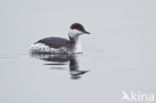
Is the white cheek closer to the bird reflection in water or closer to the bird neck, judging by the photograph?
the bird neck

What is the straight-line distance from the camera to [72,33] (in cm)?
2333

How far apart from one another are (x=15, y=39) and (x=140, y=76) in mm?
8287

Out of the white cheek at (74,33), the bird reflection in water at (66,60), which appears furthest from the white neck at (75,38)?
the bird reflection in water at (66,60)

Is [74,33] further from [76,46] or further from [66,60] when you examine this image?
[66,60]

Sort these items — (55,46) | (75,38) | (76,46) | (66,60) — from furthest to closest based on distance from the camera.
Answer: (75,38)
(76,46)
(55,46)
(66,60)

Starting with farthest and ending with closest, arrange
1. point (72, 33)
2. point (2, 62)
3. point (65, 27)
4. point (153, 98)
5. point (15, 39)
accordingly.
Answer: point (65, 27) → point (15, 39) → point (72, 33) → point (2, 62) → point (153, 98)

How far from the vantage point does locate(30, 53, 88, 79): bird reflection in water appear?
18.4m

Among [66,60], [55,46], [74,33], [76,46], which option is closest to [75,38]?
[74,33]

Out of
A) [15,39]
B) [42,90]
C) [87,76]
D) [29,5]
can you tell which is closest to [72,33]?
[15,39]

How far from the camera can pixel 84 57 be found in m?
21.3

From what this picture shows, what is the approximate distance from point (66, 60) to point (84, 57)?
0.75 metres

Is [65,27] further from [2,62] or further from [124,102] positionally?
[124,102]

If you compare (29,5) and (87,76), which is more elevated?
(29,5)

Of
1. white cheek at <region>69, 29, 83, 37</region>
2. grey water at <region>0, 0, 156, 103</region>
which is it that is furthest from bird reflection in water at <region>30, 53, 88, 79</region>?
white cheek at <region>69, 29, 83, 37</region>
